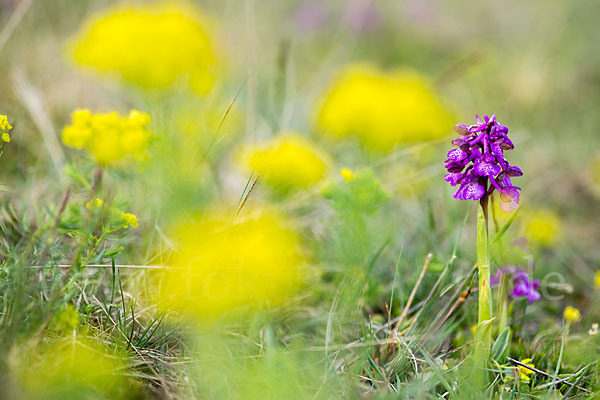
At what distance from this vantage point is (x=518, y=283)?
1648mm

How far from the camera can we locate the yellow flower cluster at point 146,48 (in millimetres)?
2174

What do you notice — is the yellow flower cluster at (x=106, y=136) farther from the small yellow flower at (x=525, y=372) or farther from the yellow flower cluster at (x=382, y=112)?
the yellow flower cluster at (x=382, y=112)

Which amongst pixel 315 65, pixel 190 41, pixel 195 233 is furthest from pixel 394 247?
pixel 315 65

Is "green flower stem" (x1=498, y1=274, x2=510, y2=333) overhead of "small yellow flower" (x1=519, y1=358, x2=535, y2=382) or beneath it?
overhead

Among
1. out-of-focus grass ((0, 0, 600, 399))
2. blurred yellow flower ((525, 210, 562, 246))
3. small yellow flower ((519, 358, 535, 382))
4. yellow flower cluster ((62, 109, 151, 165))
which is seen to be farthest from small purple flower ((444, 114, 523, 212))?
blurred yellow flower ((525, 210, 562, 246))

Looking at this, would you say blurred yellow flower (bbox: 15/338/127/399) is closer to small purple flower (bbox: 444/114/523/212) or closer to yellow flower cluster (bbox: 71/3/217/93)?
small purple flower (bbox: 444/114/523/212)

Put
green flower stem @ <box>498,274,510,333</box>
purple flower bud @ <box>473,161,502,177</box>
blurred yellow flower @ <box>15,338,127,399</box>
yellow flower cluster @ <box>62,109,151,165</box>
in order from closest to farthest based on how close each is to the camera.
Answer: blurred yellow flower @ <box>15,338,127,399</box> < yellow flower cluster @ <box>62,109,151,165</box> < purple flower bud @ <box>473,161,502,177</box> < green flower stem @ <box>498,274,510,333</box>

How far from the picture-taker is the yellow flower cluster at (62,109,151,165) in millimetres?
1180

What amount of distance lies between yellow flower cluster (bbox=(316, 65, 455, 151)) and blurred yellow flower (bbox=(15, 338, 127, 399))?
181cm

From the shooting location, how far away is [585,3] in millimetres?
5355

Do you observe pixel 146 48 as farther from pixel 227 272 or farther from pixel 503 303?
pixel 503 303

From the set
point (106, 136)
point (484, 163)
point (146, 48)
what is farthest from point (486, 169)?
point (146, 48)

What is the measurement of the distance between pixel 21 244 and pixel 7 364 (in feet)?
2.05

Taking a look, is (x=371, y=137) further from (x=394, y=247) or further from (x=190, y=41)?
(x=190, y=41)
